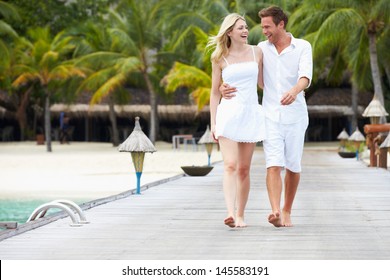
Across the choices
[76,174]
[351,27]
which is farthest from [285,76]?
[351,27]

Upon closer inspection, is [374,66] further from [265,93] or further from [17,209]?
[265,93]

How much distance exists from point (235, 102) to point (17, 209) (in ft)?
27.6

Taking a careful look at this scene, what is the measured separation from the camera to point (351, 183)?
14.0 m

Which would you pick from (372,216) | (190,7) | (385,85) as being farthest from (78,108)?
(372,216)

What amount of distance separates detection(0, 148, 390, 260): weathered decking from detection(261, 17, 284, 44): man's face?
1452mm

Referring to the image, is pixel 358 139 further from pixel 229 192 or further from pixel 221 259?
pixel 221 259

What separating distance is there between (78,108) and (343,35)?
2048 cm

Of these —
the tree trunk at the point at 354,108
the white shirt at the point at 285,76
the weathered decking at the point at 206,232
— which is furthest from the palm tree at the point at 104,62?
the white shirt at the point at 285,76

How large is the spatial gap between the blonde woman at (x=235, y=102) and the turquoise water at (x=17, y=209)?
701 cm

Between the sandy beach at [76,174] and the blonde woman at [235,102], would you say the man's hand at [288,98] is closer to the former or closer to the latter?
the blonde woman at [235,102]

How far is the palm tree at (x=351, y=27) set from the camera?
88.2ft

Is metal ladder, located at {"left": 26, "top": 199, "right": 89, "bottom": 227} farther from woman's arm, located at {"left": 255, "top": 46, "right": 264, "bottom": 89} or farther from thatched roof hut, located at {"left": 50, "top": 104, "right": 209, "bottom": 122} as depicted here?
thatched roof hut, located at {"left": 50, "top": 104, "right": 209, "bottom": 122}

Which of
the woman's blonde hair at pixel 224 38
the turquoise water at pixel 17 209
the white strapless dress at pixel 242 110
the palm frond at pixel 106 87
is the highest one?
the woman's blonde hair at pixel 224 38

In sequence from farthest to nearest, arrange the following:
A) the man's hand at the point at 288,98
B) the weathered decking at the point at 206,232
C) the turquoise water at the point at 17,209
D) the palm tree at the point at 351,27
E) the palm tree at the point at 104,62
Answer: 1. the palm tree at the point at 104,62
2. the palm tree at the point at 351,27
3. the turquoise water at the point at 17,209
4. the man's hand at the point at 288,98
5. the weathered decking at the point at 206,232
